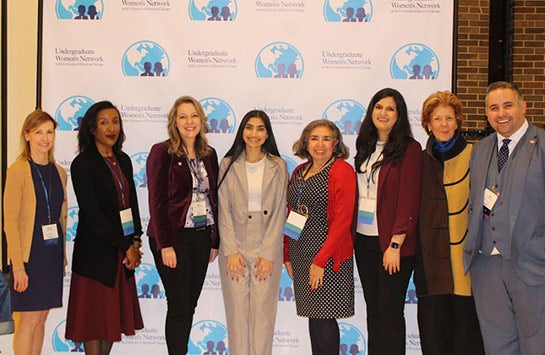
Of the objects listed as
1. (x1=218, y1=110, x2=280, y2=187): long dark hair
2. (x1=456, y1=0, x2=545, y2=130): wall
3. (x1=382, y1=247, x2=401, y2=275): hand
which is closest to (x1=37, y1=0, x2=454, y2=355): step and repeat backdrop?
(x1=218, y1=110, x2=280, y2=187): long dark hair

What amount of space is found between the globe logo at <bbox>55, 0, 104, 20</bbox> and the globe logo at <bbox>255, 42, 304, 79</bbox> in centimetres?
122

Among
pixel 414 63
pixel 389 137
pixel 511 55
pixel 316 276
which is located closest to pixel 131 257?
pixel 316 276

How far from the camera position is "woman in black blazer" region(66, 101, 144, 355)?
321 centimetres

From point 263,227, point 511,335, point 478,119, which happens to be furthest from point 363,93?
point 478,119

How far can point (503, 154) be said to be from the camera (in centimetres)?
285

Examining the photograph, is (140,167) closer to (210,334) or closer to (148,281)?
(148,281)

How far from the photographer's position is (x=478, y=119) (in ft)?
20.7

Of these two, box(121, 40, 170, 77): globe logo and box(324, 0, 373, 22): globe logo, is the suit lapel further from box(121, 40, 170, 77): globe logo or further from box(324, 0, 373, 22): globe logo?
box(121, 40, 170, 77): globe logo

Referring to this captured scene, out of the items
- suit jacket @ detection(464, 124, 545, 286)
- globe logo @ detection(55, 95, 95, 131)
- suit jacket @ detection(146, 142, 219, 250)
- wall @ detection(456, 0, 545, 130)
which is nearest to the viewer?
suit jacket @ detection(464, 124, 545, 286)

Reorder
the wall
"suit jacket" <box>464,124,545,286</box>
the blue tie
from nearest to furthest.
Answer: "suit jacket" <box>464,124,545,286</box>
the blue tie
the wall

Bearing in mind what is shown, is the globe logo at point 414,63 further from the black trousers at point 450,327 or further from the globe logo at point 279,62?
the black trousers at point 450,327

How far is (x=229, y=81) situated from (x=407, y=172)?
157 cm

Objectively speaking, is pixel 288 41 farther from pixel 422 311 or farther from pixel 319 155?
pixel 422 311

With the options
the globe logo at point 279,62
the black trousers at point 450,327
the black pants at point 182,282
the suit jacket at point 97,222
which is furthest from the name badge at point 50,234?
the black trousers at point 450,327
